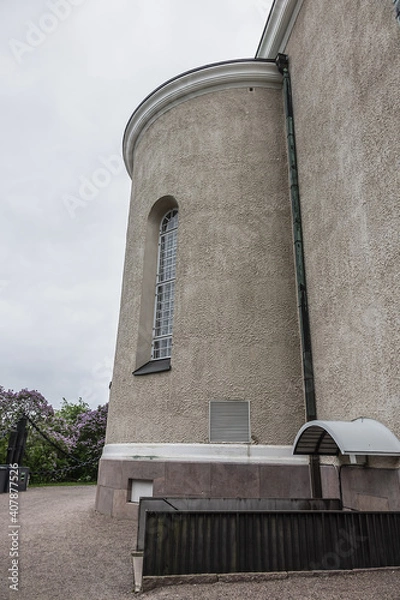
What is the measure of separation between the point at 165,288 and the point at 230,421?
356 cm

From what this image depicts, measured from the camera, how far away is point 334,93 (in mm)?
7527

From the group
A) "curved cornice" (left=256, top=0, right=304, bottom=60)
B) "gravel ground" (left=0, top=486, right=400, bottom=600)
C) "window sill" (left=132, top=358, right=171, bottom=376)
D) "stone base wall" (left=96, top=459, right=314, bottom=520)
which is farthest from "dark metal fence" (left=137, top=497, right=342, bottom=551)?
"curved cornice" (left=256, top=0, right=304, bottom=60)

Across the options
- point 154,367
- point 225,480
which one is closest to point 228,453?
point 225,480

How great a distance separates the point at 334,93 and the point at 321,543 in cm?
699

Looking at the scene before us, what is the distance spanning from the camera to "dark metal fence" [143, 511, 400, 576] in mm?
4105

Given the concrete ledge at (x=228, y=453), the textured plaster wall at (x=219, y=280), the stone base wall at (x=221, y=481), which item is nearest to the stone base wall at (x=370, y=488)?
the stone base wall at (x=221, y=481)

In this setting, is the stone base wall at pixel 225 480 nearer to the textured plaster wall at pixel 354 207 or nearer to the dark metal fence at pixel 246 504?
the textured plaster wall at pixel 354 207

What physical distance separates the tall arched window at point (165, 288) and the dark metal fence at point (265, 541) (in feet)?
16.4

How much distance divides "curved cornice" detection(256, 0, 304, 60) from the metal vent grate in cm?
844

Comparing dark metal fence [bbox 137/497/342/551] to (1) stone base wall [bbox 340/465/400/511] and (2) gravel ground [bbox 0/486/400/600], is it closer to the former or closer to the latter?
(1) stone base wall [bbox 340/465/400/511]

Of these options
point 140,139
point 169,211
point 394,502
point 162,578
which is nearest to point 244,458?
point 394,502

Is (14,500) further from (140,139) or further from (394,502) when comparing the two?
(140,139)

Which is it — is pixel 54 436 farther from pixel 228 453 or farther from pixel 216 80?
pixel 216 80

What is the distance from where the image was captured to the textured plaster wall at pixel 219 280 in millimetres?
7773
